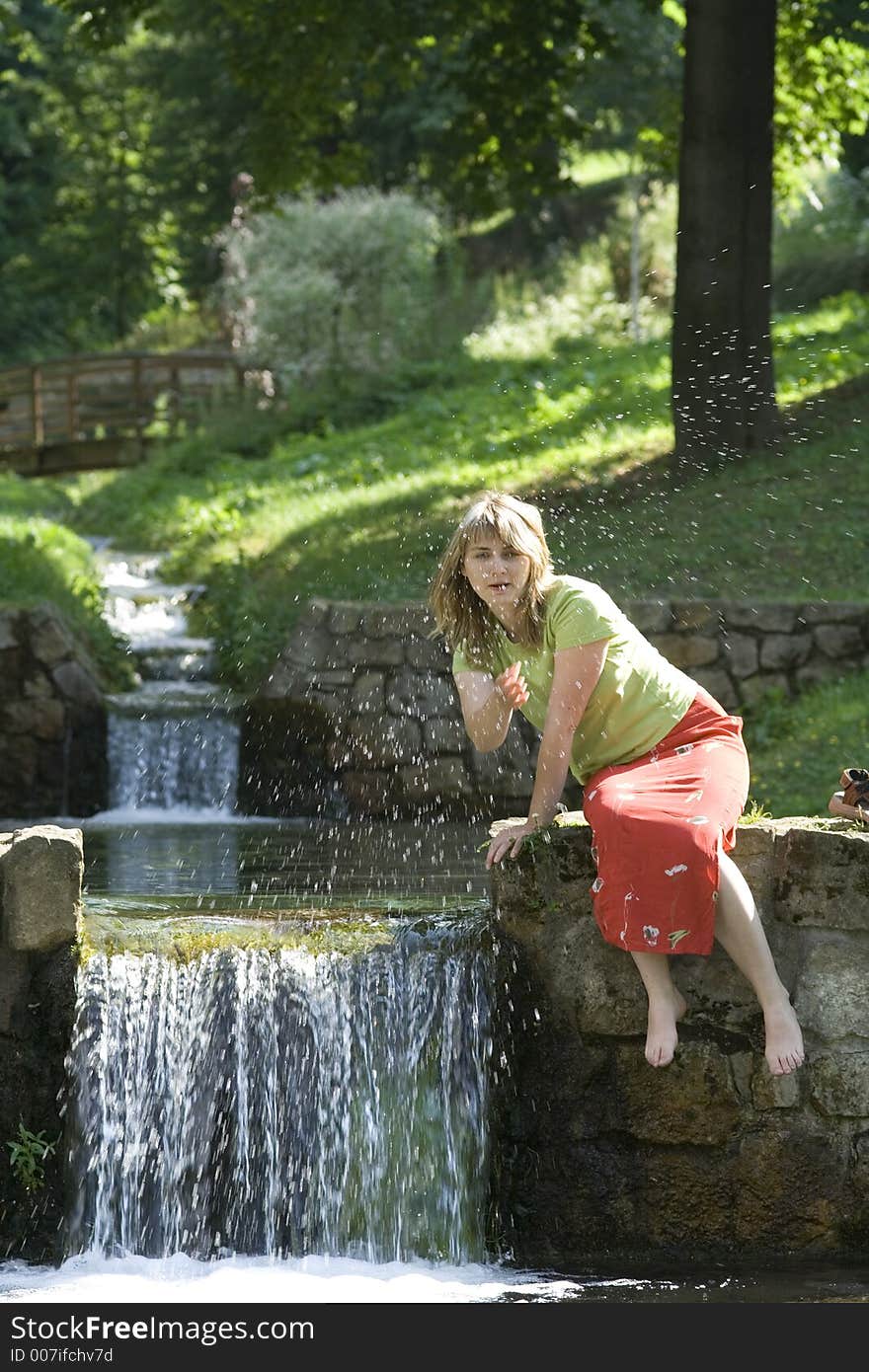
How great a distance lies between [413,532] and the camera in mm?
13344

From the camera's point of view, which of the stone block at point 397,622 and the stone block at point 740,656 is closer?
the stone block at point 740,656

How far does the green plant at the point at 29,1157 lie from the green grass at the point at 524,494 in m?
4.73

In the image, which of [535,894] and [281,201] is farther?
[281,201]

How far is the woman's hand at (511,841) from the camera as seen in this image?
5.46m

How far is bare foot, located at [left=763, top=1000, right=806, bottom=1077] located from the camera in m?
5.30

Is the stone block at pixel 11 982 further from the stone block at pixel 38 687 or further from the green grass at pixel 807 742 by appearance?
the stone block at pixel 38 687

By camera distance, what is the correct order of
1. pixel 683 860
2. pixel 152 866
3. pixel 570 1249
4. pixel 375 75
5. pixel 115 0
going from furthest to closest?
pixel 375 75 → pixel 115 0 → pixel 152 866 → pixel 570 1249 → pixel 683 860

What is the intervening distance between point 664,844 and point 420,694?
6.02m

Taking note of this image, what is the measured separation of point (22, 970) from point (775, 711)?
604cm

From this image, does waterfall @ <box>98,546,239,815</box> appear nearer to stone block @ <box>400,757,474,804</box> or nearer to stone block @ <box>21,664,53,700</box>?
stone block @ <box>21,664,53,700</box>

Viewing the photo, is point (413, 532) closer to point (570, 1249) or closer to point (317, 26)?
point (317, 26)

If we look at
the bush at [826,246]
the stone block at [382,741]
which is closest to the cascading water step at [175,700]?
the stone block at [382,741]

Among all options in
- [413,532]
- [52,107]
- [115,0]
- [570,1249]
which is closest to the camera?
[570,1249]

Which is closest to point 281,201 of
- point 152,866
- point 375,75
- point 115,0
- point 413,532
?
point 375,75
